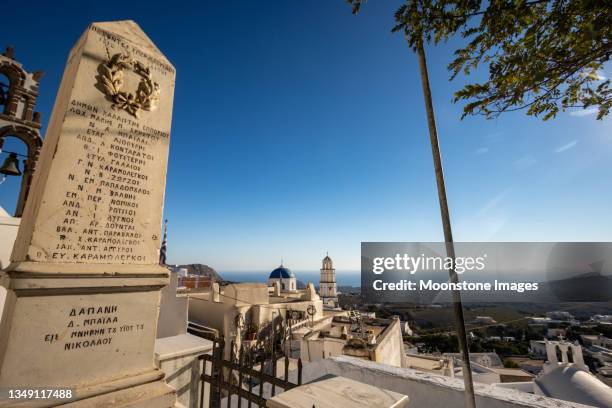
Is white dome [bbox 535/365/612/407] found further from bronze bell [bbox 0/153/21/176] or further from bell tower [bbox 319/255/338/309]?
bell tower [bbox 319/255/338/309]

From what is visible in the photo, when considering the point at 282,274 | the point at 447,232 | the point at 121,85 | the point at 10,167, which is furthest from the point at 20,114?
the point at 282,274

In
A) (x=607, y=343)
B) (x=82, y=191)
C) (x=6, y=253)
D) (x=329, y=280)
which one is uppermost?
(x=82, y=191)

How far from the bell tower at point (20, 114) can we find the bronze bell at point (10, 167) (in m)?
0.71

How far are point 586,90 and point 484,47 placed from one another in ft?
5.13

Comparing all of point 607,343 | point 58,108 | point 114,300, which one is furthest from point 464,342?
point 607,343

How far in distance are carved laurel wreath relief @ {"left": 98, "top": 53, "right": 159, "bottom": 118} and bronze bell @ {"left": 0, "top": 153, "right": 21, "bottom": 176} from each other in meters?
5.75

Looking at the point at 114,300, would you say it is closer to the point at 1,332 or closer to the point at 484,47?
the point at 1,332

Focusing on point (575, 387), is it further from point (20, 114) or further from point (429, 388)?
point (20, 114)

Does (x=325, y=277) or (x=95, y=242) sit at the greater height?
(x=95, y=242)

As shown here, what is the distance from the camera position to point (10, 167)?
6805mm

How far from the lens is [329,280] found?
58.3 metres

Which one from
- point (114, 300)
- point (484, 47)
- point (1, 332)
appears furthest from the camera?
point (484, 47)

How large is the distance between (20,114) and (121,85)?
7419mm

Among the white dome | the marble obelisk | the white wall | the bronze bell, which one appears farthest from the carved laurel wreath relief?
the white dome
